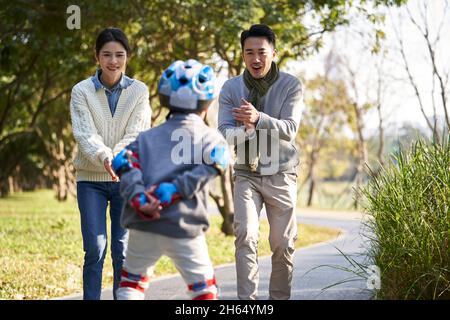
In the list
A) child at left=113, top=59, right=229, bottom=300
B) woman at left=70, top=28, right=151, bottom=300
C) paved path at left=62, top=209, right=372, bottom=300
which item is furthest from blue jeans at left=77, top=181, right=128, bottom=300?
paved path at left=62, top=209, right=372, bottom=300

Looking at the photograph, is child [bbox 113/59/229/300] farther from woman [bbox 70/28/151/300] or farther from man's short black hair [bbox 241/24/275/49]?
man's short black hair [bbox 241/24/275/49]

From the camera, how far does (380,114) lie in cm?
2894

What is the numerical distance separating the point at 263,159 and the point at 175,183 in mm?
1755

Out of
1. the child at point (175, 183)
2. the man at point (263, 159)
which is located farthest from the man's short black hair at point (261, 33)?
the child at point (175, 183)

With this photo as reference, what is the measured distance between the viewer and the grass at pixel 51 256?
24.8 ft

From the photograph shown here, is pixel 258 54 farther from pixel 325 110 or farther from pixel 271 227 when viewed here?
pixel 325 110

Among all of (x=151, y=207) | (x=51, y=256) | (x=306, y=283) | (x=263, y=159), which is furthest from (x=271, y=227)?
(x=51, y=256)

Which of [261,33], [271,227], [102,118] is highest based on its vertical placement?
[261,33]

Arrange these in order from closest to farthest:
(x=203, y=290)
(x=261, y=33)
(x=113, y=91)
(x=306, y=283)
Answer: (x=203, y=290) < (x=261, y=33) < (x=113, y=91) < (x=306, y=283)

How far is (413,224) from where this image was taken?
5.51 meters

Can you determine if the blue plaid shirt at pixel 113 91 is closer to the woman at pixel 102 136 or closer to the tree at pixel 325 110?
the woman at pixel 102 136

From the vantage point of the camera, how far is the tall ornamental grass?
538cm

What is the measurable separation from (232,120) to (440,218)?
1.82m
